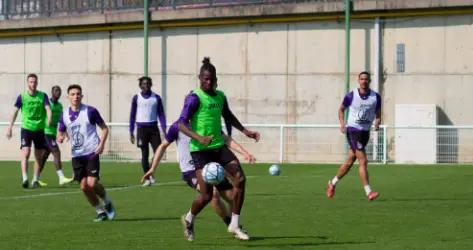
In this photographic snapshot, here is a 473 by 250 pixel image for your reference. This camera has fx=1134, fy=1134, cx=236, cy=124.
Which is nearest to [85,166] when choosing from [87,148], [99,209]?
[87,148]

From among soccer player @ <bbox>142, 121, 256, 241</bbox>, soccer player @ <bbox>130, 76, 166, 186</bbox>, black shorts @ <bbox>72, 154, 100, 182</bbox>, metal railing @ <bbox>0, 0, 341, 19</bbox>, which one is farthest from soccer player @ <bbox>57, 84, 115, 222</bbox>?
metal railing @ <bbox>0, 0, 341, 19</bbox>

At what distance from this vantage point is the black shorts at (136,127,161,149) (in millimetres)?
22766

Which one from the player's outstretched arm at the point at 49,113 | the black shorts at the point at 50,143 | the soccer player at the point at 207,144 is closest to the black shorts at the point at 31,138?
the black shorts at the point at 50,143

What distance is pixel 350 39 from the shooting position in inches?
1266

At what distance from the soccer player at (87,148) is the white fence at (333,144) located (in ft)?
54.7

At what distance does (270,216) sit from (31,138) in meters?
8.21

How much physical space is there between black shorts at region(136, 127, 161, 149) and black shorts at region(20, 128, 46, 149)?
1.94m

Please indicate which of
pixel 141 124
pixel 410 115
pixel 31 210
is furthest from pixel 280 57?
pixel 31 210

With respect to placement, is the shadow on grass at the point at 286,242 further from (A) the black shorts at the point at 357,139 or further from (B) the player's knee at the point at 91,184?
(A) the black shorts at the point at 357,139

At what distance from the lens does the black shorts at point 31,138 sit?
22094 millimetres

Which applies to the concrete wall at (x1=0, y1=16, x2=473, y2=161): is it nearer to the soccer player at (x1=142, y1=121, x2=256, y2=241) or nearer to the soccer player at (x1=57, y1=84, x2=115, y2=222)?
the soccer player at (x1=57, y1=84, x2=115, y2=222)

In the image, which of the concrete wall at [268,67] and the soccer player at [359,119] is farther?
the concrete wall at [268,67]

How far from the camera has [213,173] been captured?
40.2 ft

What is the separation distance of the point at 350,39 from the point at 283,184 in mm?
10817
